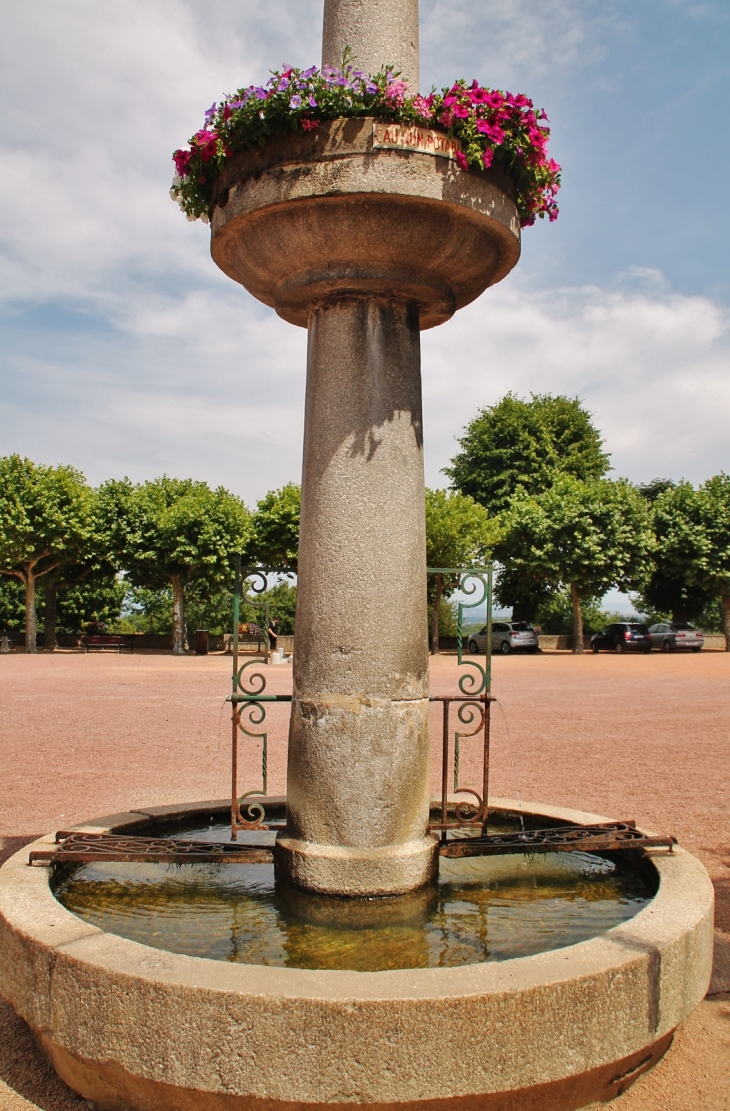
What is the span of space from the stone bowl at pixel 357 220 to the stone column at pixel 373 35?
65cm

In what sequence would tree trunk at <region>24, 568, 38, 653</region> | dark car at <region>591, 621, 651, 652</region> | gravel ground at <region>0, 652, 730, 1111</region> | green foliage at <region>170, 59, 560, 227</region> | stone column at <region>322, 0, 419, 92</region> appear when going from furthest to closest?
dark car at <region>591, 621, 651, 652</region> < tree trunk at <region>24, 568, 38, 653</region> < stone column at <region>322, 0, 419, 92</region> < green foliage at <region>170, 59, 560, 227</region> < gravel ground at <region>0, 652, 730, 1111</region>

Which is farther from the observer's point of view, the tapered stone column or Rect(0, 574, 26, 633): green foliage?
Rect(0, 574, 26, 633): green foliage

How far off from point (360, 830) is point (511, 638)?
3615 centimetres

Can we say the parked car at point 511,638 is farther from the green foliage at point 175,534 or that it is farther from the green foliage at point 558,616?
the green foliage at point 175,534

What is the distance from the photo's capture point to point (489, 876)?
4.42 m

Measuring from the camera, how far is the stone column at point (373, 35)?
167 inches

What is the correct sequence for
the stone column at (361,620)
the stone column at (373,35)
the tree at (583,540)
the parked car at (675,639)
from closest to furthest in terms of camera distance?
the stone column at (361,620) < the stone column at (373,35) < the tree at (583,540) < the parked car at (675,639)

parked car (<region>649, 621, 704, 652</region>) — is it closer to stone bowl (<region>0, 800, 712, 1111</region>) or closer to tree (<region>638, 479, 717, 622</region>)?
tree (<region>638, 479, 717, 622</region>)

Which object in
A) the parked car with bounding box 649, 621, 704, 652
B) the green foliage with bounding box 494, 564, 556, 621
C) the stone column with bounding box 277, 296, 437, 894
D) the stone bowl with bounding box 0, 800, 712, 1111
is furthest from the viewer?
the green foliage with bounding box 494, 564, 556, 621

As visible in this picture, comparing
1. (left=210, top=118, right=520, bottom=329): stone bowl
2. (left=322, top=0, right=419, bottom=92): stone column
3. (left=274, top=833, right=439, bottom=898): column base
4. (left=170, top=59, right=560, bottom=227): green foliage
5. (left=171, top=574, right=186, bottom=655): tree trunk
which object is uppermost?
(left=322, top=0, right=419, bottom=92): stone column

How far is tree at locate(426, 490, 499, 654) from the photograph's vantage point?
37125mm

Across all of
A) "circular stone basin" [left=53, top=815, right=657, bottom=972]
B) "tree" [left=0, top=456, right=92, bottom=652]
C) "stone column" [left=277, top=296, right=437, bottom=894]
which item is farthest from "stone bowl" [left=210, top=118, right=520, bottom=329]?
"tree" [left=0, top=456, right=92, bottom=652]

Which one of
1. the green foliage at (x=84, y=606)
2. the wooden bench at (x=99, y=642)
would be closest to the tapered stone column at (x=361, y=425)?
the wooden bench at (x=99, y=642)

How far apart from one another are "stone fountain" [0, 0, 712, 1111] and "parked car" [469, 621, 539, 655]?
114 ft
